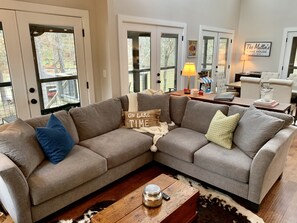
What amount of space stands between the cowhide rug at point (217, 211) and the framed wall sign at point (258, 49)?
585 centimetres

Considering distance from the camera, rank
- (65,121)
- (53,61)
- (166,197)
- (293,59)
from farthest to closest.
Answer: (293,59)
(53,61)
(65,121)
(166,197)

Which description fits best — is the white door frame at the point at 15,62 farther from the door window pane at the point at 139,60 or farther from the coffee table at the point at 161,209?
the coffee table at the point at 161,209

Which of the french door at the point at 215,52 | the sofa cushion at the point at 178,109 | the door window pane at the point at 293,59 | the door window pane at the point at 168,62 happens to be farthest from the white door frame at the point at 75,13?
the door window pane at the point at 293,59

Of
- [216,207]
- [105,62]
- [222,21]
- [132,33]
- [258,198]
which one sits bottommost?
[216,207]

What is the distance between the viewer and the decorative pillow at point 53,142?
2232 millimetres

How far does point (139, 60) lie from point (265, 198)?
10.1 ft

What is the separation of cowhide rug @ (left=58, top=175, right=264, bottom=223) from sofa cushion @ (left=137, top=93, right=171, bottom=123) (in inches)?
50.6

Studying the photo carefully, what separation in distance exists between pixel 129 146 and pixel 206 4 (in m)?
4.51

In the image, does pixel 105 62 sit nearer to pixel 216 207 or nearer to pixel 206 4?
pixel 216 207

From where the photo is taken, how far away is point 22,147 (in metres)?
2.05

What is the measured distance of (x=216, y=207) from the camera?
2252 millimetres

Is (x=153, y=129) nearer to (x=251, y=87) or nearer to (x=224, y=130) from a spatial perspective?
(x=224, y=130)

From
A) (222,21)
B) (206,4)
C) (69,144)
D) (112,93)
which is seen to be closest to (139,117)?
(112,93)

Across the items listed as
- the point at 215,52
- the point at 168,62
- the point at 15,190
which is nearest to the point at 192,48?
the point at 168,62
